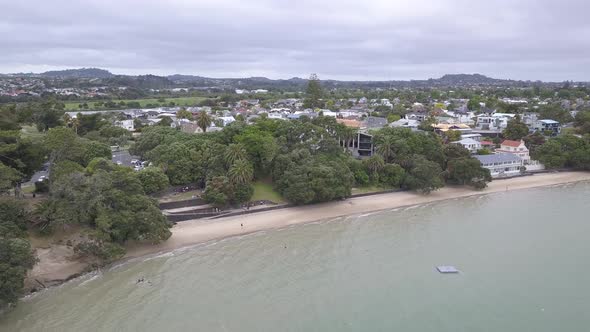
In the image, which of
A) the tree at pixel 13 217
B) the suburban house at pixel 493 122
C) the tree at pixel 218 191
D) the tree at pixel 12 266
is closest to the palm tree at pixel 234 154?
the tree at pixel 218 191

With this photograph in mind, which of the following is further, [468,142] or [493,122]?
[493,122]

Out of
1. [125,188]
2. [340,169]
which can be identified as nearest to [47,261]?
[125,188]

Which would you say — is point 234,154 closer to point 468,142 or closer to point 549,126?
point 468,142

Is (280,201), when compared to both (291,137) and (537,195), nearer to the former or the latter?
(291,137)

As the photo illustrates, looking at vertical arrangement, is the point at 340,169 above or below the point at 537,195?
above

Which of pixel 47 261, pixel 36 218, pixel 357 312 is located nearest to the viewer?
pixel 357 312

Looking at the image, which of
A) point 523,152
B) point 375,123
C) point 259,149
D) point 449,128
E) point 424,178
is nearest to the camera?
point 259,149

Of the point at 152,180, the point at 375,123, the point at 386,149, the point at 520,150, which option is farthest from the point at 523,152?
the point at 152,180

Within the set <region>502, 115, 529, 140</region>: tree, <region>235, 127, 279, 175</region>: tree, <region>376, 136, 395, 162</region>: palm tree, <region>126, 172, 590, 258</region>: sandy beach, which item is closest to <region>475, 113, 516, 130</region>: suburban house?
<region>502, 115, 529, 140</region>: tree
